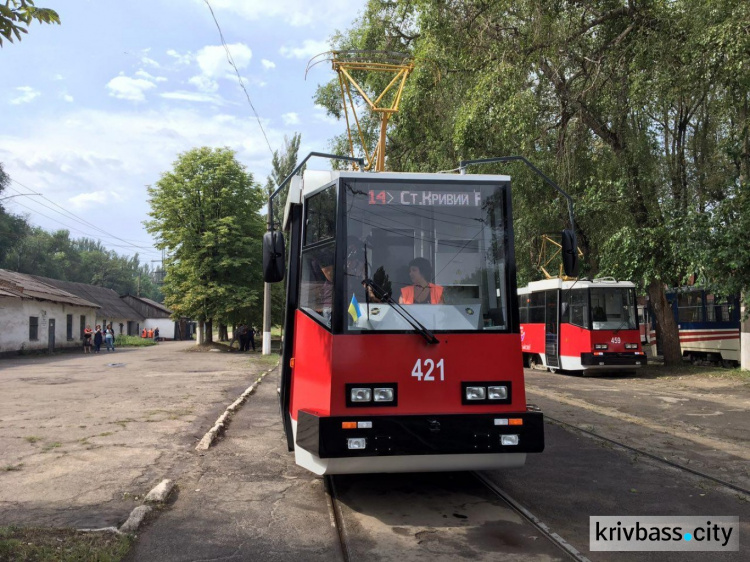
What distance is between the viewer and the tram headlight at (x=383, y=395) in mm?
5590

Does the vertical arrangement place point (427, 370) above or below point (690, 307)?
below

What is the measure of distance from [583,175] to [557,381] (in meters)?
7.04

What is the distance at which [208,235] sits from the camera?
35.0 meters

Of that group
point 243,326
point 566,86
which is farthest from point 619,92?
point 243,326

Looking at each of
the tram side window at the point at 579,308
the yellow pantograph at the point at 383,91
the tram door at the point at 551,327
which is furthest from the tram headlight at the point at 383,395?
the tram door at the point at 551,327

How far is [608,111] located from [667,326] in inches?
322

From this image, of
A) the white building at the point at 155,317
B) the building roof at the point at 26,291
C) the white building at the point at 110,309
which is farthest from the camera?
the white building at the point at 155,317

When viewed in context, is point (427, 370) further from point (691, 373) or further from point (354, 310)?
point (691, 373)

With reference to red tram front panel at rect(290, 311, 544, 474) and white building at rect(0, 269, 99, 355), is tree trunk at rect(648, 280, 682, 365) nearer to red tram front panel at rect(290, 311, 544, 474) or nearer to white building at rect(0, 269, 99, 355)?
red tram front panel at rect(290, 311, 544, 474)

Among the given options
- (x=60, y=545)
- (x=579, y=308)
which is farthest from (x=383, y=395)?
(x=579, y=308)

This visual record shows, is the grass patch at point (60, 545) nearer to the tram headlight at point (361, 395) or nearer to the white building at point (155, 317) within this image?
the tram headlight at point (361, 395)

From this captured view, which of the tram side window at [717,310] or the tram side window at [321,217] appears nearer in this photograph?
the tram side window at [321,217]

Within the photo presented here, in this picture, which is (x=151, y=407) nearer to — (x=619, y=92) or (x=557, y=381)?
(x=557, y=381)

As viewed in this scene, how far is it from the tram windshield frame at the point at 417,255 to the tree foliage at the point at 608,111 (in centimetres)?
920
